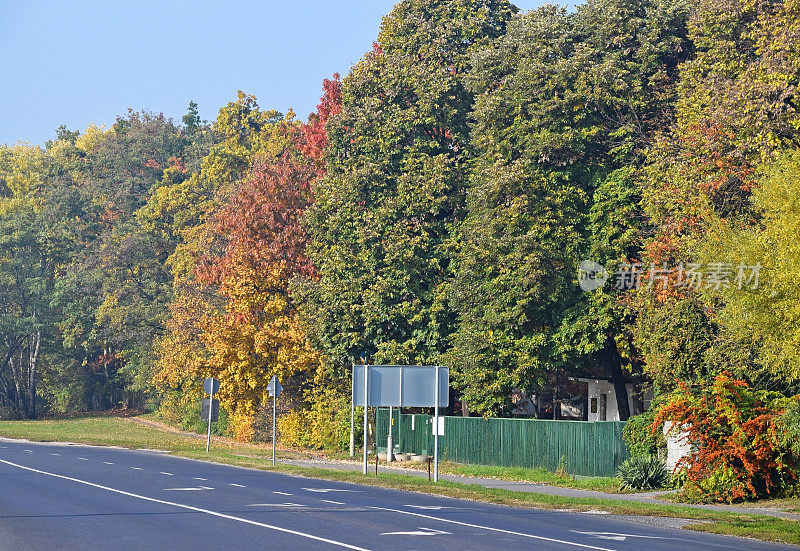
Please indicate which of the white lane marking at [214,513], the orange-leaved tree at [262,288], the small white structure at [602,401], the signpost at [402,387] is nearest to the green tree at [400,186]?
the orange-leaved tree at [262,288]

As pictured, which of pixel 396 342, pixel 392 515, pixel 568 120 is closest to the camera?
pixel 392 515

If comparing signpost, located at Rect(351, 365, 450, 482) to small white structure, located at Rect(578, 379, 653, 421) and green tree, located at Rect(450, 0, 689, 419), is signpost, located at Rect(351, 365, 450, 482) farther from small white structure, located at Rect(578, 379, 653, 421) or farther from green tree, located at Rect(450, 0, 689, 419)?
small white structure, located at Rect(578, 379, 653, 421)

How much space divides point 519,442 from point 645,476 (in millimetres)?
9189

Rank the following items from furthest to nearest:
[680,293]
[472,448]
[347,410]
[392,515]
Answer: [347,410]
[472,448]
[680,293]
[392,515]

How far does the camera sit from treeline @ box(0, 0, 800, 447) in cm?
2888

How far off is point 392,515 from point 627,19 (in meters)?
24.3

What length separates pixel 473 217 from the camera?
1612 inches

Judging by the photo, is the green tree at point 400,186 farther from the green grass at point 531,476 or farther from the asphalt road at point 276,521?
the asphalt road at point 276,521

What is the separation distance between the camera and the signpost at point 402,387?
101 ft

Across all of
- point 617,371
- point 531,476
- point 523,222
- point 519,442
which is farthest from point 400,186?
point 531,476

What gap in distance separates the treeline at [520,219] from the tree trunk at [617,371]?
8 centimetres

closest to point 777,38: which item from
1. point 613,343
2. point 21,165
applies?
point 613,343

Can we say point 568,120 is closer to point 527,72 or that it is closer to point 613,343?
point 527,72

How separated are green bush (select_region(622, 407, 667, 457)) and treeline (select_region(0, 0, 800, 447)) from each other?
1633 mm
